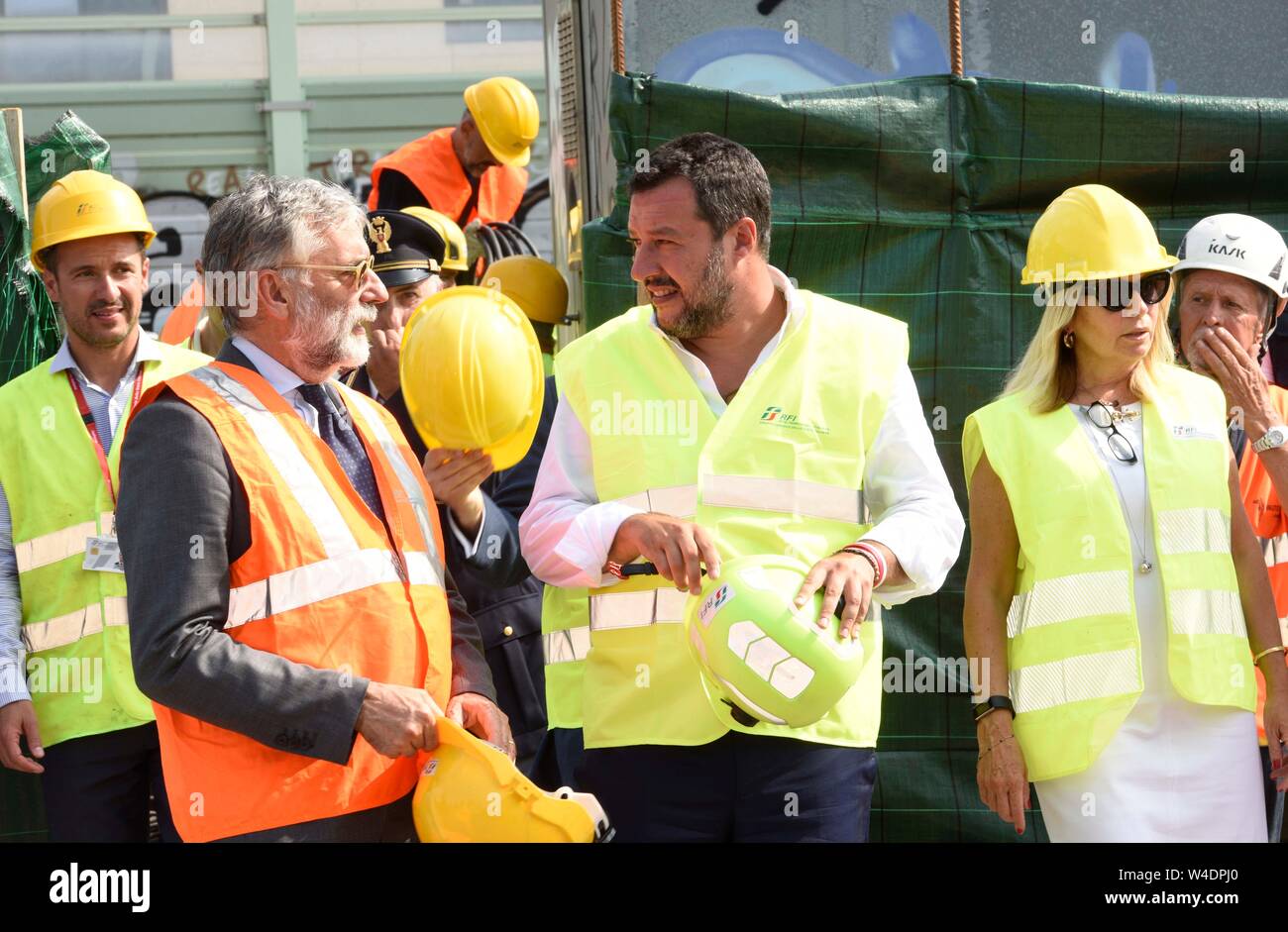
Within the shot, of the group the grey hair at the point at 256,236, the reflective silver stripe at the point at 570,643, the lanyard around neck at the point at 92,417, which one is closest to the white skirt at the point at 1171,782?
the reflective silver stripe at the point at 570,643

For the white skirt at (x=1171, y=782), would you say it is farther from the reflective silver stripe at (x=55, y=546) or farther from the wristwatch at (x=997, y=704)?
the reflective silver stripe at (x=55, y=546)

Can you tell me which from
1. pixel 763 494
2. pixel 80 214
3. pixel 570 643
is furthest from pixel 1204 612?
pixel 80 214

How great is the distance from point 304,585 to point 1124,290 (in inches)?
88.8

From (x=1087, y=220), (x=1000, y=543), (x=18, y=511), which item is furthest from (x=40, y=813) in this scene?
(x=1087, y=220)

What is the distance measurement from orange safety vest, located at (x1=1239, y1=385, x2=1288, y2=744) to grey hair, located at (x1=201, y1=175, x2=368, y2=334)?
264 cm

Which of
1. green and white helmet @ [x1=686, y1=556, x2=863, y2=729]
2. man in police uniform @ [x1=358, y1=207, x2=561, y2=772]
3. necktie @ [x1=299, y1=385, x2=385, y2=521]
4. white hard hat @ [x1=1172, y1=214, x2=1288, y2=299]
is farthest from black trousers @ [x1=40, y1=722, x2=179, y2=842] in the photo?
white hard hat @ [x1=1172, y1=214, x2=1288, y2=299]

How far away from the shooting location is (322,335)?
12.1ft

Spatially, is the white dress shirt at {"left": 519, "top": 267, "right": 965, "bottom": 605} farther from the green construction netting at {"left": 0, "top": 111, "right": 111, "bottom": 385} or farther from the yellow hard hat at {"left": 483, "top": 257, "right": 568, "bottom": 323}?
the green construction netting at {"left": 0, "top": 111, "right": 111, "bottom": 385}

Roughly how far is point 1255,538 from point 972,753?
1.43 meters

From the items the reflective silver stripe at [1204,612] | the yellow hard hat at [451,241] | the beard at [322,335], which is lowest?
the reflective silver stripe at [1204,612]

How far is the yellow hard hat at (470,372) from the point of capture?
12.3ft

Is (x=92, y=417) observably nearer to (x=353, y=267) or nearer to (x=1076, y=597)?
(x=353, y=267)

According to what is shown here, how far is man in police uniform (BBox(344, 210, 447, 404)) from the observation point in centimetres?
532

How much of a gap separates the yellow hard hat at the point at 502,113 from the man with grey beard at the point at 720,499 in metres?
4.31
